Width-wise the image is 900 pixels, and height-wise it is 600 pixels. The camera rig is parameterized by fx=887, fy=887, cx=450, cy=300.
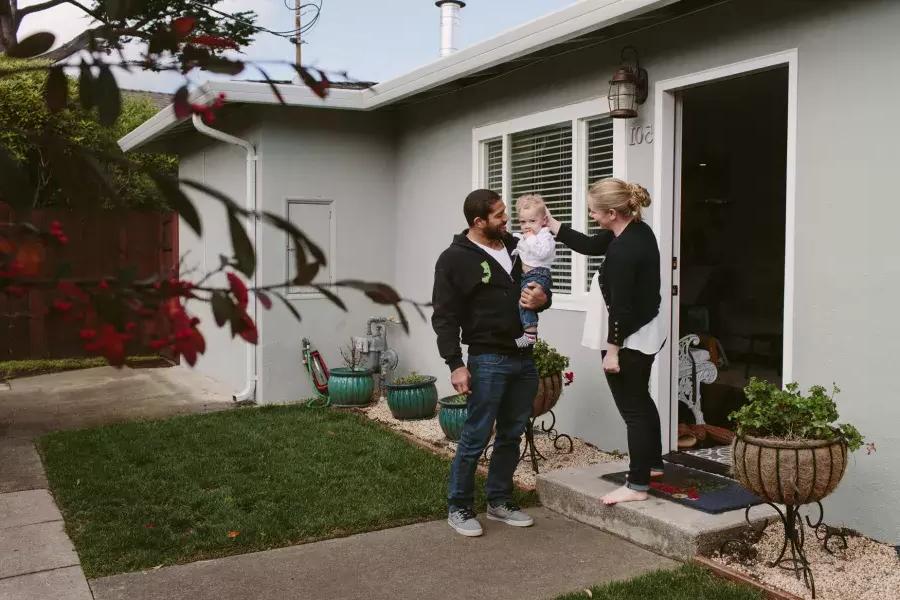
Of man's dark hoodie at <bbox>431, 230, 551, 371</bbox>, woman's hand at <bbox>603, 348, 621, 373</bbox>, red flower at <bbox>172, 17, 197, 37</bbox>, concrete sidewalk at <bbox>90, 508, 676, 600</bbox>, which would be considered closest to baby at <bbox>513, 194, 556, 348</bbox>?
man's dark hoodie at <bbox>431, 230, 551, 371</bbox>

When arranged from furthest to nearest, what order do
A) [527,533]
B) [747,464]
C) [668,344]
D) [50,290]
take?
[668,344]
[527,533]
[747,464]
[50,290]

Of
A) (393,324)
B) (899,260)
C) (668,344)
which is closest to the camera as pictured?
(899,260)

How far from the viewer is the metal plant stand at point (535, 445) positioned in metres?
5.45

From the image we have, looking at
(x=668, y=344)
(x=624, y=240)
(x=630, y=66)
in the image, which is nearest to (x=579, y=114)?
(x=630, y=66)

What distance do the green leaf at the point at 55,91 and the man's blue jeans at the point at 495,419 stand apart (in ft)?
9.90

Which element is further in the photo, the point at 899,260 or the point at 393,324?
the point at 393,324

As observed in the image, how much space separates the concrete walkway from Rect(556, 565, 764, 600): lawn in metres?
2.14

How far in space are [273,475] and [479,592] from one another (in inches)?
87.8

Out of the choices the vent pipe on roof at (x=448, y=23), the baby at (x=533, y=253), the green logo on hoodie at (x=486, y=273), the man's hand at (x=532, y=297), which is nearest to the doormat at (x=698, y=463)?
the baby at (x=533, y=253)

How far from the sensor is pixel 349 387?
25.6ft

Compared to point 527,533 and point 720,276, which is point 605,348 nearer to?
point 527,533

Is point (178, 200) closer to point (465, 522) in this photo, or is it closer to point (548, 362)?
point (465, 522)

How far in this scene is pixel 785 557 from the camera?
152 inches

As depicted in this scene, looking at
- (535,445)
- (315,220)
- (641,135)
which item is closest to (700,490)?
(535,445)
